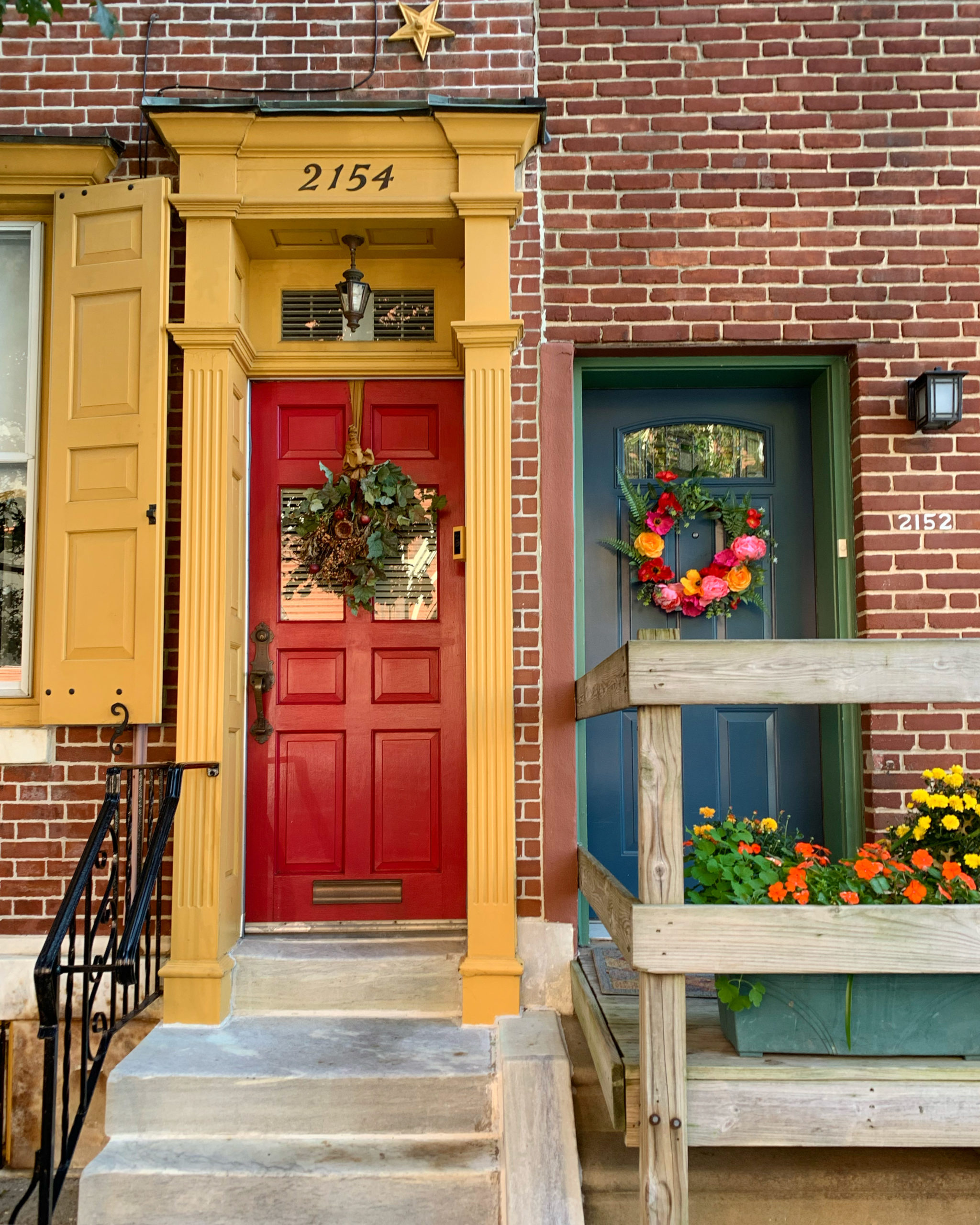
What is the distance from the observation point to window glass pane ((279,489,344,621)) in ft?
13.5

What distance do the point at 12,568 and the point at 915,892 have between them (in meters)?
3.35

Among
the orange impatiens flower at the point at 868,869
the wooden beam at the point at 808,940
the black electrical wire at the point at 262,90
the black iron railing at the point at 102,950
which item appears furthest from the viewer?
the black electrical wire at the point at 262,90

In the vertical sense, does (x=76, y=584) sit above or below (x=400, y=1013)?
above

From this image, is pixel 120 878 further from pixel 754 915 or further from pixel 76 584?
pixel 754 915

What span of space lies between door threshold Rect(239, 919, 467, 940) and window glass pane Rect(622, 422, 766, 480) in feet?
6.40

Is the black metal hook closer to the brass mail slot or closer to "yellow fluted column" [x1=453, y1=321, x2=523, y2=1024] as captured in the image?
the brass mail slot

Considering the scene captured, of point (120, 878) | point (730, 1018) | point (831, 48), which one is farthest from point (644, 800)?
point (831, 48)

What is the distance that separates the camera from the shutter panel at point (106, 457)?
12.2ft

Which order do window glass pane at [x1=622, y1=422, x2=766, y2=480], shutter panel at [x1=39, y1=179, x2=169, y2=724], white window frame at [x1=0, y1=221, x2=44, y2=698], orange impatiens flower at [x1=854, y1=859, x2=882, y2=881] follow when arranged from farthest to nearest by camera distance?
window glass pane at [x1=622, y1=422, x2=766, y2=480], white window frame at [x1=0, y1=221, x2=44, y2=698], shutter panel at [x1=39, y1=179, x2=169, y2=724], orange impatiens flower at [x1=854, y1=859, x2=882, y2=881]

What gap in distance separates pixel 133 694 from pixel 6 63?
2.57 meters

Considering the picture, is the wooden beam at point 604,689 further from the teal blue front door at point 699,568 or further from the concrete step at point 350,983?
the concrete step at point 350,983

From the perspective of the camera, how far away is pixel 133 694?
146 inches

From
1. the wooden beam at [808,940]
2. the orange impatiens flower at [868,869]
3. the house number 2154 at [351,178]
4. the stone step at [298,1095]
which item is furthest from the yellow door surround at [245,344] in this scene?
the orange impatiens flower at [868,869]

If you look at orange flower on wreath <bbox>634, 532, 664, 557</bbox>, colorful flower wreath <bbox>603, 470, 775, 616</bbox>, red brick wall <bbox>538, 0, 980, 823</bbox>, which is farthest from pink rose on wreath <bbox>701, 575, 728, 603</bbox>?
red brick wall <bbox>538, 0, 980, 823</bbox>
